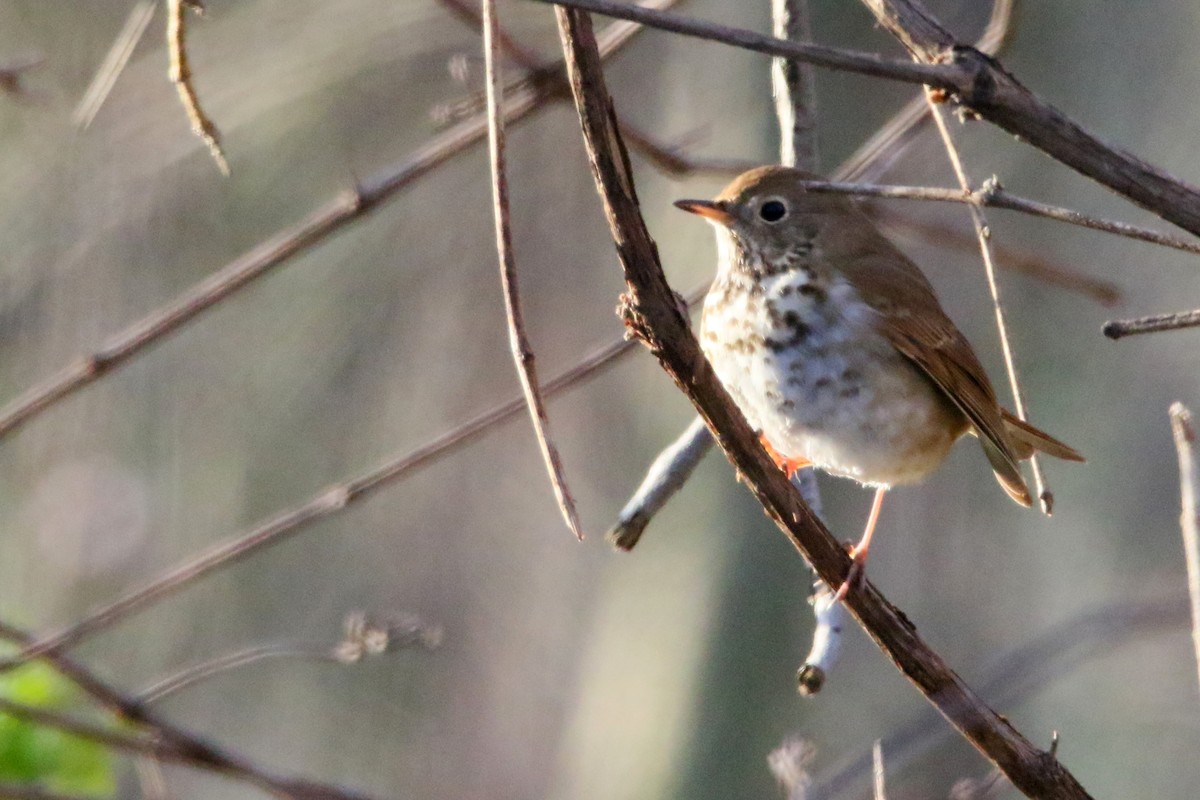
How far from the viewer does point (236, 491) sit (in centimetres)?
674

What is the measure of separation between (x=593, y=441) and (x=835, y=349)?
4.08 m

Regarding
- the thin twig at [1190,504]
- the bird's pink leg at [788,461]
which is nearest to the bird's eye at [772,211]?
the bird's pink leg at [788,461]

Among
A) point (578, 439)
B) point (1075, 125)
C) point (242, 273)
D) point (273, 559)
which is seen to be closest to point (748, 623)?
point (578, 439)

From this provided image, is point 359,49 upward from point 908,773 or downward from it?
upward

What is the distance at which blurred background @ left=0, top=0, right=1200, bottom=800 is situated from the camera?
582cm

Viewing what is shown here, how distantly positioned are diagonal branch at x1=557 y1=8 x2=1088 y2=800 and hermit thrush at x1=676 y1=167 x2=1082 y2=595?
2.96ft

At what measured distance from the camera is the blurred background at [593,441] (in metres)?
5.82

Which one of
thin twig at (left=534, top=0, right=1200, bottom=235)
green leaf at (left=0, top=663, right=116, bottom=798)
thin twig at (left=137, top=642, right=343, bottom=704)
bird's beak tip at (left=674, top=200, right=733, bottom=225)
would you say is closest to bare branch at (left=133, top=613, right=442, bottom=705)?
thin twig at (left=137, top=642, right=343, bottom=704)

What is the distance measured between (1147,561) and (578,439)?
Answer: 8.91 ft

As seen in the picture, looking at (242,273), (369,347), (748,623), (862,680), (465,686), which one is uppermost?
(369,347)

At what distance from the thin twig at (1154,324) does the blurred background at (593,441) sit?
12.5ft

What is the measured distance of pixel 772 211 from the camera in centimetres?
331

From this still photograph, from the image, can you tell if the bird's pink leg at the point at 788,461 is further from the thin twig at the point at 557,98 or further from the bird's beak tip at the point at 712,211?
the thin twig at the point at 557,98

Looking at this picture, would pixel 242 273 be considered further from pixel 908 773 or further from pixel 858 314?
pixel 908 773
